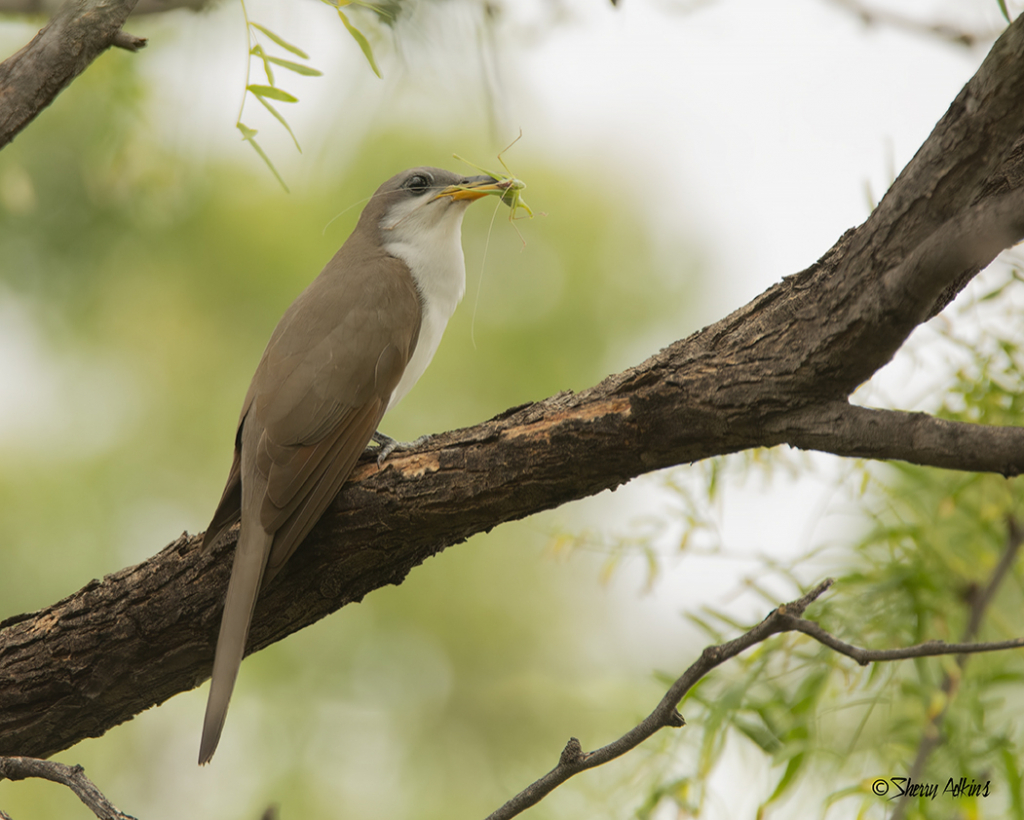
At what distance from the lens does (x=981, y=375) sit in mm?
2852

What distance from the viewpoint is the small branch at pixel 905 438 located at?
1.40 metres

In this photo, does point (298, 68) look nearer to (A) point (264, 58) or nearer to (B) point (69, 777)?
(A) point (264, 58)

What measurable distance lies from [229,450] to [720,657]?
6863 millimetres

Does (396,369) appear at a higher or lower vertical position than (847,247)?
higher

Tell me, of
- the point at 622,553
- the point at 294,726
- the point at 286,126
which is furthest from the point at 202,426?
the point at 286,126

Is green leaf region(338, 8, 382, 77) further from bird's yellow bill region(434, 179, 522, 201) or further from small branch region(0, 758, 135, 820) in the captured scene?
bird's yellow bill region(434, 179, 522, 201)

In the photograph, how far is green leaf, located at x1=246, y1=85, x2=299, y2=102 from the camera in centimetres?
174

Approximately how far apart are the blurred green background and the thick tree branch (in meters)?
4.76

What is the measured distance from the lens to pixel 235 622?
2.14m

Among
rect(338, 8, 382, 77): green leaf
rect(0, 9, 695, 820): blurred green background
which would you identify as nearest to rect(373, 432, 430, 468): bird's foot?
rect(338, 8, 382, 77): green leaf

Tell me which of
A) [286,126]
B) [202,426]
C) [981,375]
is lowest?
[286,126]

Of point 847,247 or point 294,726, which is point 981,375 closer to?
point 847,247

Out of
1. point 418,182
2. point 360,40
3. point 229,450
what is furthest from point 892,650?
point 229,450

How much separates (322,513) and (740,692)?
54.6 inches
